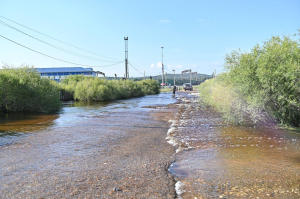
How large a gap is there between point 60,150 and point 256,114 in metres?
7.33

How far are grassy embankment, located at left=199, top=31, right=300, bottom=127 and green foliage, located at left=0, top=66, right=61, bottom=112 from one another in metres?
13.8

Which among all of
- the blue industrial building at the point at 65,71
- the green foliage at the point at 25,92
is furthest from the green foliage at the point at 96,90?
the blue industrial building at the point at 65,71

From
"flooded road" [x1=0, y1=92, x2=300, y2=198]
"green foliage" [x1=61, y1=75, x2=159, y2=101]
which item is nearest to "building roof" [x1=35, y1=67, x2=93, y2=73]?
"green foliage" [x1=61, y1=75, x2=159, y2=101]

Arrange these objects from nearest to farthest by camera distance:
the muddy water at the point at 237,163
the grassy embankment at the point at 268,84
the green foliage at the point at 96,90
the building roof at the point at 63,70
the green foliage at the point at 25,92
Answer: the muddy water at the point at 237,163, the grassy embankment at the point at 268,84, the green foliage at the point at 25,92, the green foliage at the point at 96,90, the building roof at the point at 63,70

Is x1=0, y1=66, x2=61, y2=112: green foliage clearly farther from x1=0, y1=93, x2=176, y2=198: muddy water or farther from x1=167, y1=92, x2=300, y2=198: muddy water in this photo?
x1=167, y1=92, x2=300, y2=198: muddy water

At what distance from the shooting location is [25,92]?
1825 cm

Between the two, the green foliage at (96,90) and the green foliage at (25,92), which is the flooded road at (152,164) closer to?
the green foliage at (25,92)

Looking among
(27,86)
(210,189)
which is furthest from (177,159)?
Result: (27,86)

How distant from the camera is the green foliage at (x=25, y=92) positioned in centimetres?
1752

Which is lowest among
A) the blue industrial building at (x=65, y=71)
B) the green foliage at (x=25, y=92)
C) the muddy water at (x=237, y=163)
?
the muddy water at (x=237, y=163)

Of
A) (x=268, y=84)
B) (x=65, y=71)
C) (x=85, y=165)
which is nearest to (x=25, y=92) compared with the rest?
(x=85, y=165)

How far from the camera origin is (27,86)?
18531mm

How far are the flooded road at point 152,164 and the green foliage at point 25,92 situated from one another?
815cm

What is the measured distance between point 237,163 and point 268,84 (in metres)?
4.32
